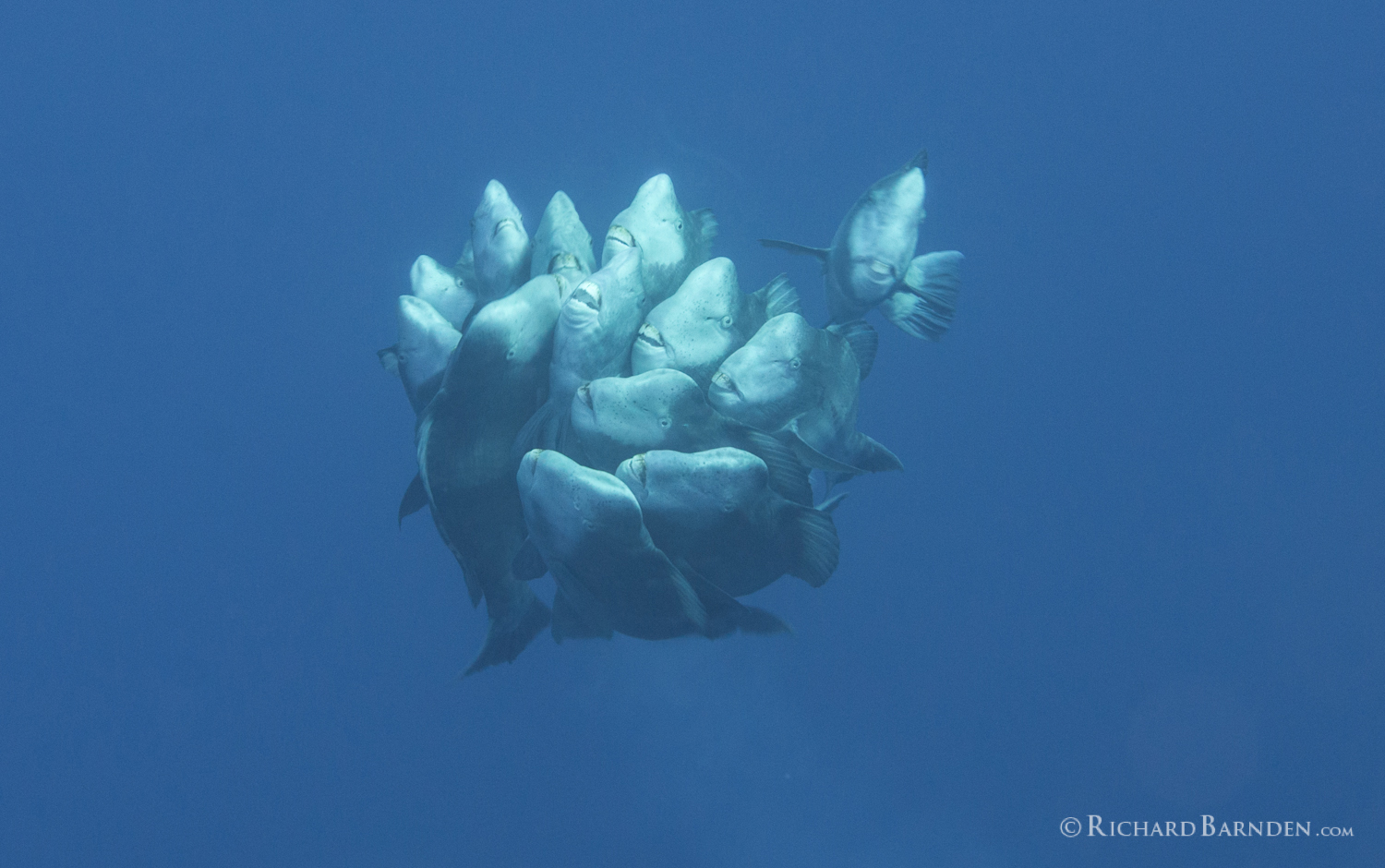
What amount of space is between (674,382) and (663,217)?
51.4 inches

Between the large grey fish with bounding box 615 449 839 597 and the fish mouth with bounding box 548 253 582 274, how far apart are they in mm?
1254

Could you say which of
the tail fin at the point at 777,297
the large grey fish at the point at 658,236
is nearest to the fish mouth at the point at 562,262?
the large grey fish at the point at 658,236

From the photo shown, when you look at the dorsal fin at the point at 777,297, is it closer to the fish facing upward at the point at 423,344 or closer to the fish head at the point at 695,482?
the fish head at the point at 695,482

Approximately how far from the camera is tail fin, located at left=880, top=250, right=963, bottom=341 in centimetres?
441

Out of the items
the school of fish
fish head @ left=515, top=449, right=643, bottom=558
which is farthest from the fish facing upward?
fish head @ left=515, top=449, right=643, bottom=558

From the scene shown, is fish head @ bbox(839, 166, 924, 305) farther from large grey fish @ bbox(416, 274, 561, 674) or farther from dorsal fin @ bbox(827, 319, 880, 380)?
large grey fish @ bbox(416, 274, 561, 674)

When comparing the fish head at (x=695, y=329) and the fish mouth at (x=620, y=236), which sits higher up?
the fish mouth at (x=620, y=236)

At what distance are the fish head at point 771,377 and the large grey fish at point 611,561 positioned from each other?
82 centimetres

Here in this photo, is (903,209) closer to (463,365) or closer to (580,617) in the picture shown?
(463,365)

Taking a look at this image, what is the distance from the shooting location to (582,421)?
3.50 metres

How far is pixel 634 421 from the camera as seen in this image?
3.46 metres

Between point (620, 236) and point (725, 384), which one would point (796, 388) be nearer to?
point (725, 384)

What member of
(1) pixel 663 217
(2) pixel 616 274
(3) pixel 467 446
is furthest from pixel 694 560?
(1) pixel 663 217

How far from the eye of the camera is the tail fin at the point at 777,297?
4.20 metres
